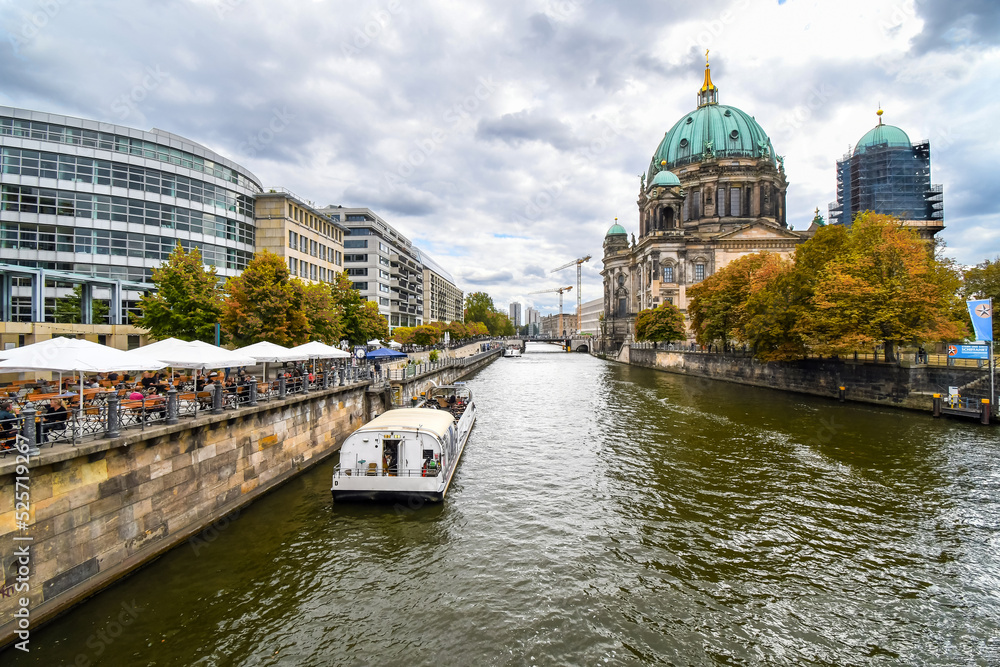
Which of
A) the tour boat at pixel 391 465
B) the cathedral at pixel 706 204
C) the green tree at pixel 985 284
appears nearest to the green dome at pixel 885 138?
the cathedral at pixel 706 204

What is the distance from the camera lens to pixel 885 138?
304ft

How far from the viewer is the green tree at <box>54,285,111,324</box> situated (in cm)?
4100

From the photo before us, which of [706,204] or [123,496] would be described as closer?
[123,496]

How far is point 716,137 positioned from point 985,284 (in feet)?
288

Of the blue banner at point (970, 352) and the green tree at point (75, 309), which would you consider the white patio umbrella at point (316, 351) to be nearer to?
the green tree at point (75, 309)

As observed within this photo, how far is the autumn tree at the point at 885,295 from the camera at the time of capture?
3472 cm

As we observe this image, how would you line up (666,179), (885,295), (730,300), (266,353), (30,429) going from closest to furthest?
(30,429) < (266,353) < (885,295) < (730,300) < (666,179)

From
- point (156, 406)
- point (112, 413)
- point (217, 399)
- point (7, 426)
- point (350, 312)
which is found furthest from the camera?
point (350, 312)

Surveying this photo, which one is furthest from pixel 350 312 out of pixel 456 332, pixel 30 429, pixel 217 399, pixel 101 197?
pixel 456 332

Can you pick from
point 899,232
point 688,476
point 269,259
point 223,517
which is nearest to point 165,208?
point 269,259

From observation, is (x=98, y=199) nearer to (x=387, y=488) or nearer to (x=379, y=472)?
(x=379, y=472)

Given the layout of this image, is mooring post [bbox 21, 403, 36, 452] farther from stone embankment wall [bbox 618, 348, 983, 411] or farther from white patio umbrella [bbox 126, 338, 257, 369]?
stone embankment wall [bbox 618, 348, 983, 411]

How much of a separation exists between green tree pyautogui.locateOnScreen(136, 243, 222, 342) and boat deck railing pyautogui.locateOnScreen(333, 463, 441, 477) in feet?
65.2

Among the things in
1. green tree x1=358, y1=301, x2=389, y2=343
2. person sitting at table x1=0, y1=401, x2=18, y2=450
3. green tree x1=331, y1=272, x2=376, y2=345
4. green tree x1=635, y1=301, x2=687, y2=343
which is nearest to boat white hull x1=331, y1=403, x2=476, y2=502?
person sitting at table x1=0, y1=401, x2=18, y2=450
